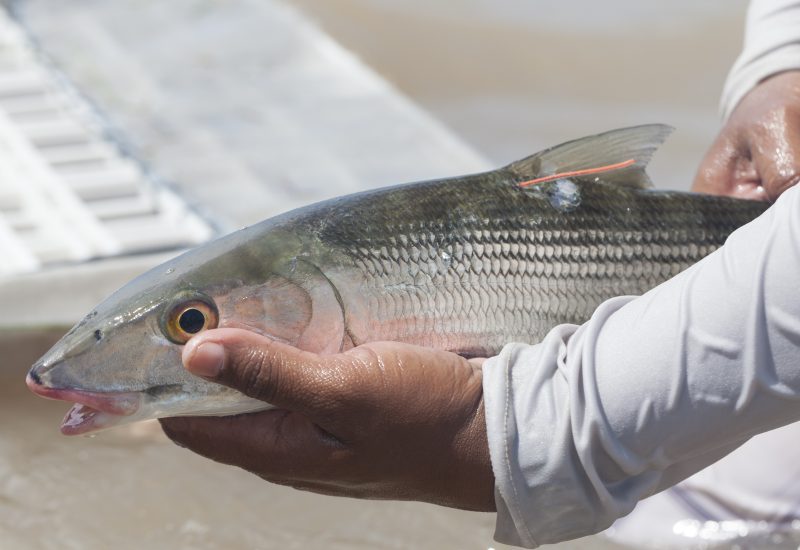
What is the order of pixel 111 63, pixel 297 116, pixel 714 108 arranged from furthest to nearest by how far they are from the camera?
pixel 714 108 → pixel 111 63 → pixel 297 116

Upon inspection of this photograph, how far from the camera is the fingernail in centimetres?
166

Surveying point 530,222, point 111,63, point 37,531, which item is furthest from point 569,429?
point 111,63

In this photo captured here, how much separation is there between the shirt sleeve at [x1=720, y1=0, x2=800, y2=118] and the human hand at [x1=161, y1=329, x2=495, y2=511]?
131 centimetres

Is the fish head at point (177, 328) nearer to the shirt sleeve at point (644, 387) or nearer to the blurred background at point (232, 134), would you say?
the shirt sleeve at point (644, 387)

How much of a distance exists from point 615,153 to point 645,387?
23.5 inches

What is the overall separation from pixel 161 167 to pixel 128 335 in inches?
103

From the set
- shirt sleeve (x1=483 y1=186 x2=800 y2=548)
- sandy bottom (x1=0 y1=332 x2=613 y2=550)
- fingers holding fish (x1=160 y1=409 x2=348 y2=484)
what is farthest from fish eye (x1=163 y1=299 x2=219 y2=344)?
sandy bottom (x1=0 y1=332 x2=613 y2=550)

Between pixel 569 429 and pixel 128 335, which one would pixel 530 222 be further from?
pixel 128 335

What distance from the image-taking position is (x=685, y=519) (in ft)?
9.71

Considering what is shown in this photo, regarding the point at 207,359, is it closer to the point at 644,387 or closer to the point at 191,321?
the point at 191,321

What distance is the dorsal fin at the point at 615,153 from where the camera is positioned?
2.07m

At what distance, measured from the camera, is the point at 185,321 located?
174 centimetres

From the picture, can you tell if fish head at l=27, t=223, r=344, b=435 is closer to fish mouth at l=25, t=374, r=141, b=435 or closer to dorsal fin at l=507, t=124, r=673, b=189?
fish mouth at l=25, t=374, r=141, b=435

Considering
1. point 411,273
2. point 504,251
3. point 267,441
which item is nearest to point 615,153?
point 504,251
